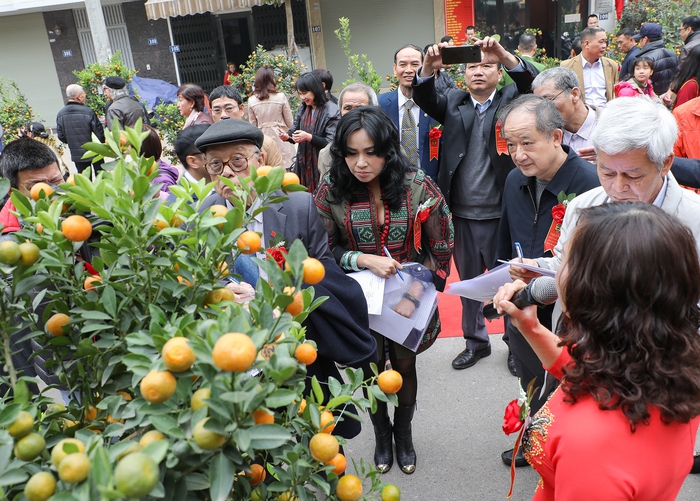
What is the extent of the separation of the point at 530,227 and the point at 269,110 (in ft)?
15.4

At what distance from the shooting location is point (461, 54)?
3.41 m

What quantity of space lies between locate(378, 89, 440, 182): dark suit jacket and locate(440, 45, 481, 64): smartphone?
58cm

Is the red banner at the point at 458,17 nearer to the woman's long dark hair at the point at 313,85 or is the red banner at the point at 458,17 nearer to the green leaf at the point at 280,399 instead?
the woman's long dark hair at the point at 313,85

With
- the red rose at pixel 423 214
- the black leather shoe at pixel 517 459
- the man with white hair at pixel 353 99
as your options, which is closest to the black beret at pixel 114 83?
the man with white hair at pixel 353 99

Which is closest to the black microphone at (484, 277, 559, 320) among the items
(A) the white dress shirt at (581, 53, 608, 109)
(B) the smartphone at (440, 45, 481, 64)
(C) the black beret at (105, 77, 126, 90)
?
(B) the smartphone at (440, 45, 481, 64)

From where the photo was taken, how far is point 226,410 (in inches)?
29.3

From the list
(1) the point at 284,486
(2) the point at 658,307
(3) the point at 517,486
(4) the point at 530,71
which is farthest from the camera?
(4) the point at 530,71

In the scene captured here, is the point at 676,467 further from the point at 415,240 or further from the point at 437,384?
the point at 437,384

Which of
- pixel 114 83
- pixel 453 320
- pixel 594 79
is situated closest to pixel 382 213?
pixel 453 320

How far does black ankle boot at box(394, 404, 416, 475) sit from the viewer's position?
2.92 metres

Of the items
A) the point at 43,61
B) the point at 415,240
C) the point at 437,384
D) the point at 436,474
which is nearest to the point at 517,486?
the point at 436,474

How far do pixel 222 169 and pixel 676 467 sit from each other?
180 centimetres

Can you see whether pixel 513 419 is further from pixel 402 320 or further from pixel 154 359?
pixel 154 359

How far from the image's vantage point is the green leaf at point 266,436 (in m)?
0.77
